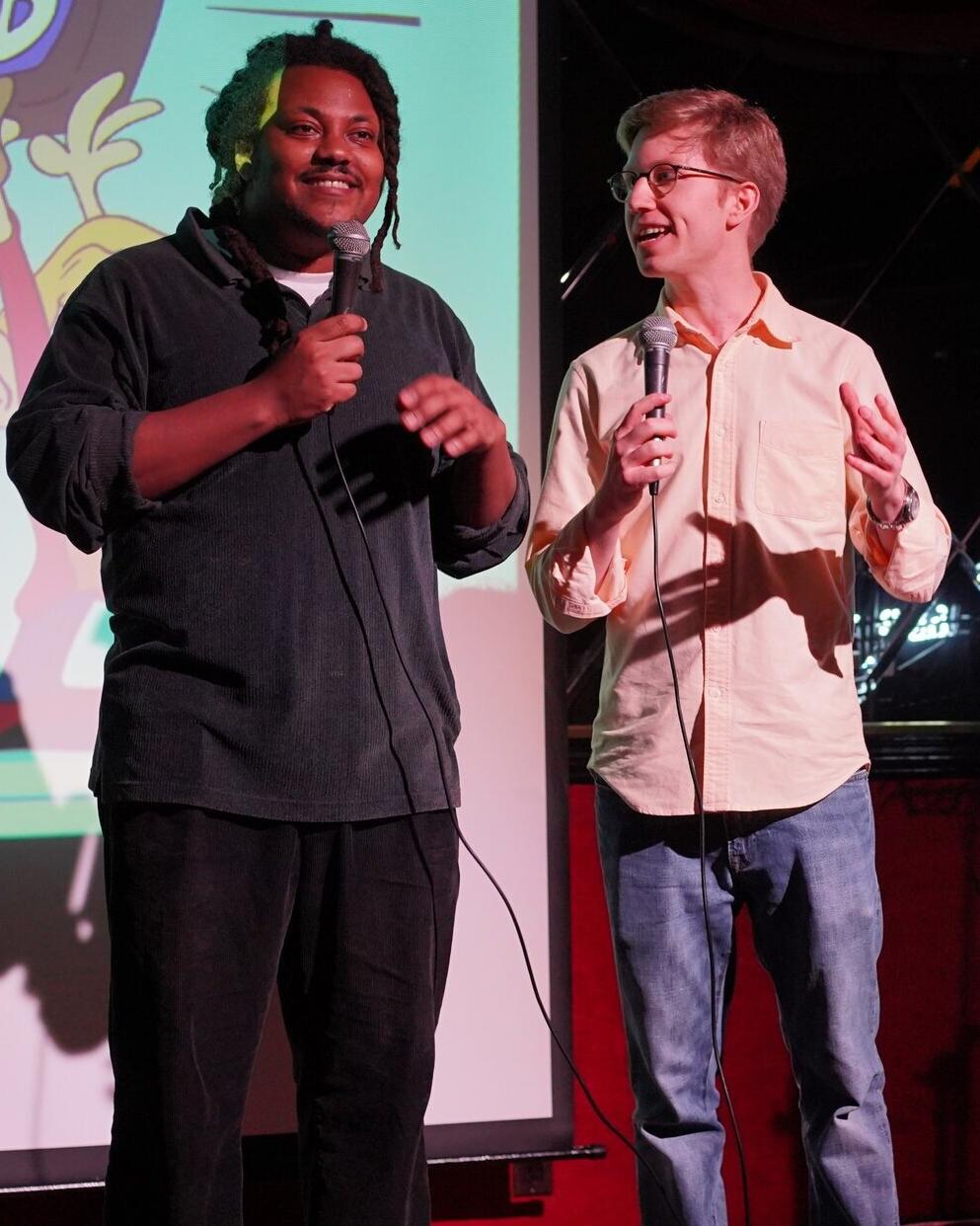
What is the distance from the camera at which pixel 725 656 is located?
1.60 meters

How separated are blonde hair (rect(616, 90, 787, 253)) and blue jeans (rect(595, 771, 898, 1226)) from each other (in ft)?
2.68

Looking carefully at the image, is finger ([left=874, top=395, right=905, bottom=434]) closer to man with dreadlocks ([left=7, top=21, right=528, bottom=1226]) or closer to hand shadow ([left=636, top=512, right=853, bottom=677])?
hand shadow ([left=636, top=512, right=853, bottom=677])

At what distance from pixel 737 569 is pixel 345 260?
0.63 m

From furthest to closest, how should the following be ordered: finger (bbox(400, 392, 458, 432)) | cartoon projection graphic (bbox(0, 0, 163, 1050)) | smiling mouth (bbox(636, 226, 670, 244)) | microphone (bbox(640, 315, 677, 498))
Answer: cartoon projection graphic (bbox(0, 0, 163, 1050)), smiling mouth (bbox(636, 226, 670, 244)), microphone (bbox(640, 315, 677, 498)), finger (bbox(400, 392, 458, 432))

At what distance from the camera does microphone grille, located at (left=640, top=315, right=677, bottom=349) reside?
147 centimetres

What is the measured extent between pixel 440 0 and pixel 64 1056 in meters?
1.85

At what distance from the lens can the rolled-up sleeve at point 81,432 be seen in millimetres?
Result: 1260

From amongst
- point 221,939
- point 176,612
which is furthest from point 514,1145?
point 176,612

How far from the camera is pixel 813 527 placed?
163cm

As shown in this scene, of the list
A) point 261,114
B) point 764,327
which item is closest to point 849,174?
point 764,327

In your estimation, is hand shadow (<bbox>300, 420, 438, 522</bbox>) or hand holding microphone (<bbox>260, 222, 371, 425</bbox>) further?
hand shadow (<bbox>300, 420, 438, 522</bbox>)

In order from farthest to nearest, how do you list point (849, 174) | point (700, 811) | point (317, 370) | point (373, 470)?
point (849, 174) → point (700, 811) → point (373, 470) → point (317, 370)

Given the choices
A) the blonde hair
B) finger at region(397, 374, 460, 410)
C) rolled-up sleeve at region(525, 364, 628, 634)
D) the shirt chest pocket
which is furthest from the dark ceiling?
finger at region(397, 374, 460, 410)

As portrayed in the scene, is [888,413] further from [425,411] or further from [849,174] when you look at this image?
[849,174]
